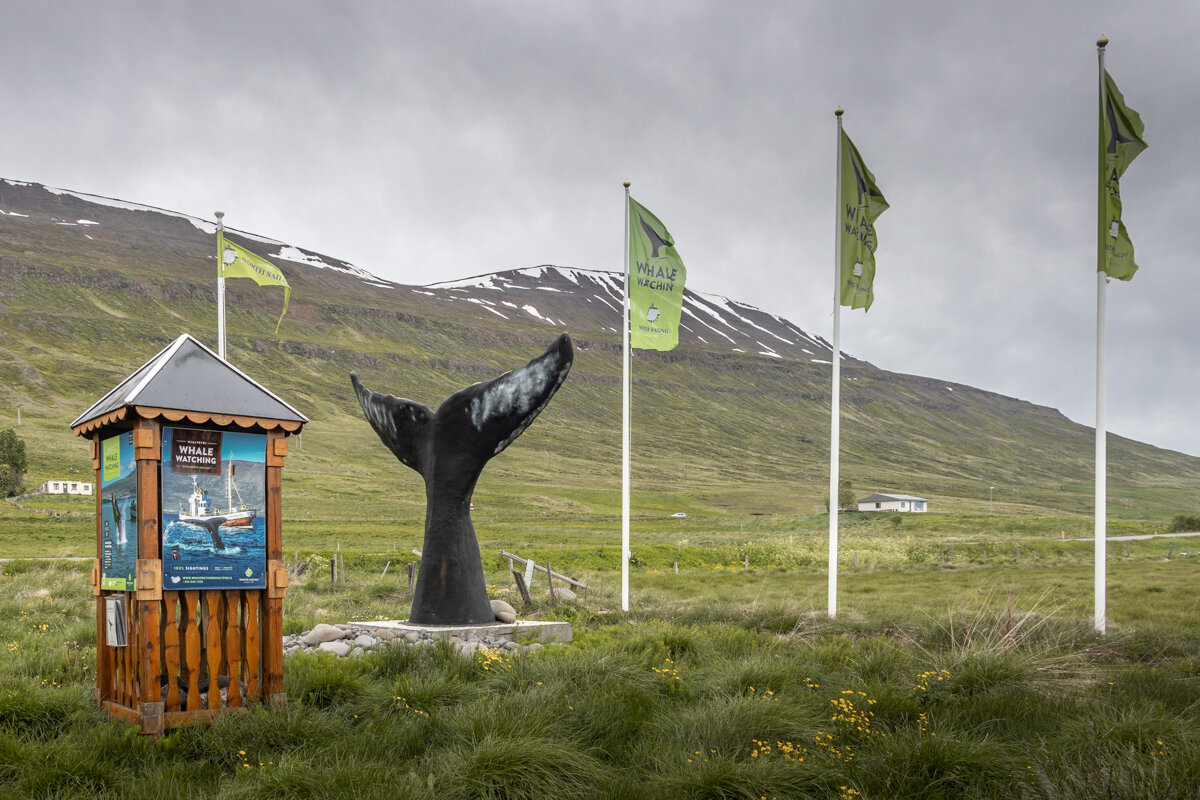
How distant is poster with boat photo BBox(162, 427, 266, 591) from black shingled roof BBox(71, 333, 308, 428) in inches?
9.7

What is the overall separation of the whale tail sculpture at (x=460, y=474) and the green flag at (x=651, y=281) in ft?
14.7

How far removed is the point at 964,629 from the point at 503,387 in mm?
6719

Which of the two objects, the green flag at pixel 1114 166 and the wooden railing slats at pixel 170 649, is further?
the green flag at pixel 1114 166

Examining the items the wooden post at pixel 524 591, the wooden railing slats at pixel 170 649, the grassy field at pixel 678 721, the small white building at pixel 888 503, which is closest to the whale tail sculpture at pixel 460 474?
the grassy field at pixel 678 721

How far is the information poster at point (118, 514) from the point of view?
7109 millimetres

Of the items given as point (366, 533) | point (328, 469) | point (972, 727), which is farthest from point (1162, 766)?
point (328, 469)

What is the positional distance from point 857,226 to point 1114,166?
367 cm

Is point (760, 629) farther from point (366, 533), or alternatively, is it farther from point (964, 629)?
point (366, 533)

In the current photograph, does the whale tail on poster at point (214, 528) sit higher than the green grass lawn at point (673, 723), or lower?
higher

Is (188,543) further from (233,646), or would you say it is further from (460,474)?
(460,474)

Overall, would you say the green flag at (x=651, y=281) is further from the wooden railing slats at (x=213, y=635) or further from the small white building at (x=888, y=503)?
the small white building at (x=888, y=503)

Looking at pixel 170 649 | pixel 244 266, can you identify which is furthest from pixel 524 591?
pixel 170 649

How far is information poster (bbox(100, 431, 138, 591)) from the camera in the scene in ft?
23.3

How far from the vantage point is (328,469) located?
111 metres
